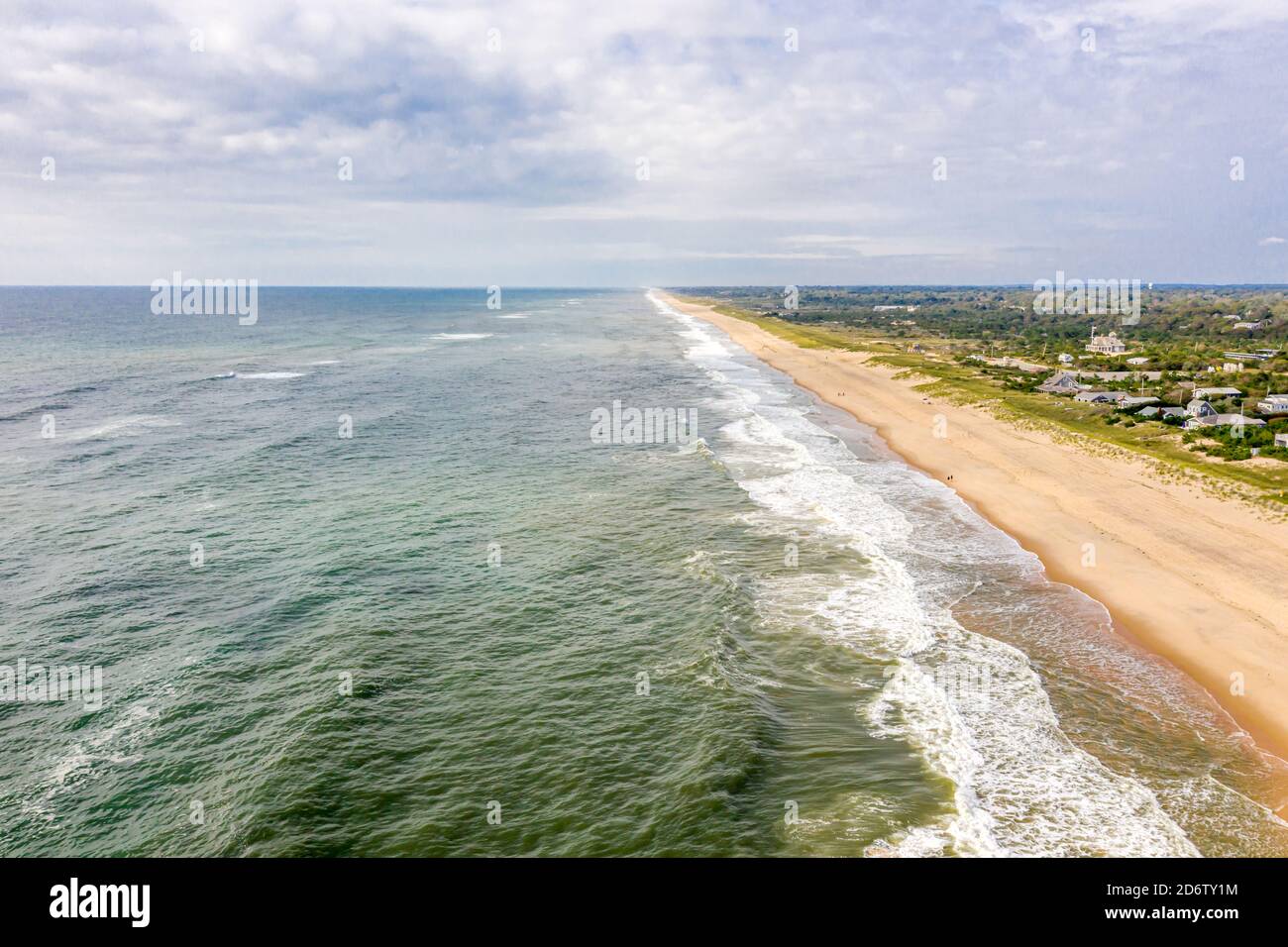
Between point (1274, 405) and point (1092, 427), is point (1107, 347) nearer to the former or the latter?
point (1274, 405)

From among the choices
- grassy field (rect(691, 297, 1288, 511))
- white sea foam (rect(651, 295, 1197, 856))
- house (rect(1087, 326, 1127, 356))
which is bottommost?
white sea foam (rect(651, 295, 1197, 856))

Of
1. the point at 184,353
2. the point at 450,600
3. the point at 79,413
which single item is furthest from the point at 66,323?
the point at 450,600

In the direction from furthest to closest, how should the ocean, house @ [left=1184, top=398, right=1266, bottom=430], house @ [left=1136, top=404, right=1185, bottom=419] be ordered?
1. house @ [left=1136, top=404, right=1185, bottom=419]
2. house @ [left=1184, top=398, right=1266, bottom=430]
3. the ocean

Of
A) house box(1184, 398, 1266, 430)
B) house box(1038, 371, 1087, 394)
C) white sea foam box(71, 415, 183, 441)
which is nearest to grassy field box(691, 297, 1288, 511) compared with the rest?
house box(1038, 371, 1087, 394)

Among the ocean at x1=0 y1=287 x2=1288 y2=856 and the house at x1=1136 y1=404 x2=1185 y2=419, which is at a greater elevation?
the house at x1=1136 y1=404 x2=1185 y2=419

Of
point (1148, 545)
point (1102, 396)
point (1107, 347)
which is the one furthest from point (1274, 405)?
point (1107, 347)

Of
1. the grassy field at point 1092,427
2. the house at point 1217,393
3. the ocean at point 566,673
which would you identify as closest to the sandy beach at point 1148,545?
the ocean at point 566,673

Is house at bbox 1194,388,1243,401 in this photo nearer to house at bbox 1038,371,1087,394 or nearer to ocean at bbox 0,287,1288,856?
house at bbox 1038,371,1087,394
